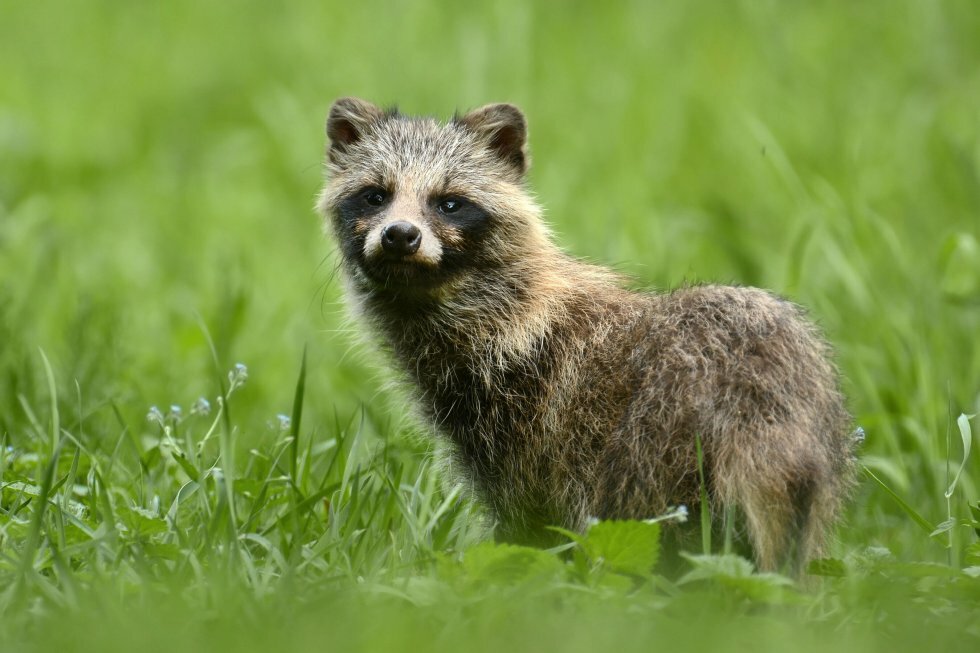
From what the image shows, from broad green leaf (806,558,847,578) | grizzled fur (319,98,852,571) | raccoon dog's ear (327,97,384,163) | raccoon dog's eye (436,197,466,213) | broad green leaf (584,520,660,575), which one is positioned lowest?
broad green leaf (806,558,847,578)

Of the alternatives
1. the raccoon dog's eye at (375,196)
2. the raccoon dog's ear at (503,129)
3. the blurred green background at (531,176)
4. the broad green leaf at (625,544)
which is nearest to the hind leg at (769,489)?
the broad green leaf at (625,544)

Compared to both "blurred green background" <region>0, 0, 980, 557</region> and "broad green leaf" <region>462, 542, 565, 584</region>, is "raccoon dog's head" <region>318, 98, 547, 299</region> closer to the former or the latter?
"blurred green background" <region>0, 0, 980, 557</region>

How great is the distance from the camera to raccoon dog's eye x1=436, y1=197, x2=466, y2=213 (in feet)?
19.7

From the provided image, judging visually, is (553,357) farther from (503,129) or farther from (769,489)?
(503,129)

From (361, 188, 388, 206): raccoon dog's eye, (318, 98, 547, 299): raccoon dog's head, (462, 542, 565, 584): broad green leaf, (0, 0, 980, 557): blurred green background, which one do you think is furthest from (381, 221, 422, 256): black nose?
(462, 542, 565, 584): broad green leaf

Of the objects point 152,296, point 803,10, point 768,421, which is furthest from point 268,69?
point 768,421

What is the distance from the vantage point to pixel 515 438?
5539 mm

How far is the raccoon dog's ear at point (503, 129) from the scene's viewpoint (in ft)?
21.3

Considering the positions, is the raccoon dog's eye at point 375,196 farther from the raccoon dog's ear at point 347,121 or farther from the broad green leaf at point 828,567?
the broad green leaf at point 828,567

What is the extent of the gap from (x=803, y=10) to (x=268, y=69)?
18.3 feet

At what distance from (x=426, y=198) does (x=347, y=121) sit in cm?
90

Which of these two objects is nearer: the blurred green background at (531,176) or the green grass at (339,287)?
the green grass at (339,287)

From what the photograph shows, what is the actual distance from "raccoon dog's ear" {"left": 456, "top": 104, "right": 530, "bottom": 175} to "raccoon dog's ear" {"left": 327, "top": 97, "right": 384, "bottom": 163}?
17.7 inches

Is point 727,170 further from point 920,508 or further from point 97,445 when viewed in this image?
point 97,445
